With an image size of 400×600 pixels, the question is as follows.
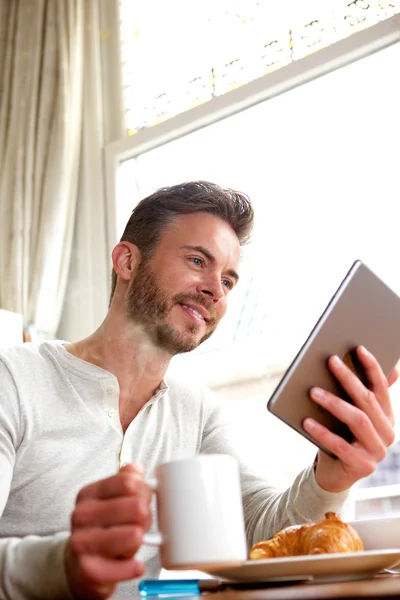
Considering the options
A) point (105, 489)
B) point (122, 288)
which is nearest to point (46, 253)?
point (122, 288)

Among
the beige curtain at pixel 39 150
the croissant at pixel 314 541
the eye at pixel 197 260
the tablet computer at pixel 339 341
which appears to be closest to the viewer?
the croissant at pixel 314 541

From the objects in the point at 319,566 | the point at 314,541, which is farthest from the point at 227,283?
the point at 319,566

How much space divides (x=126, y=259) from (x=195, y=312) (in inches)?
10.5

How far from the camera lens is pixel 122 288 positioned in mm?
1719

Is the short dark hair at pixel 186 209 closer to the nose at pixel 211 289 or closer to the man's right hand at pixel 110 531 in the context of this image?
the nose at pixel 211 289

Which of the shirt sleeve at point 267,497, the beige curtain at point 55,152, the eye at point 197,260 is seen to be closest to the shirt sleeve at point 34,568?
the shirt sleeve at point 267,497

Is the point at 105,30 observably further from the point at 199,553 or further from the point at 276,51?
the point at 199,553

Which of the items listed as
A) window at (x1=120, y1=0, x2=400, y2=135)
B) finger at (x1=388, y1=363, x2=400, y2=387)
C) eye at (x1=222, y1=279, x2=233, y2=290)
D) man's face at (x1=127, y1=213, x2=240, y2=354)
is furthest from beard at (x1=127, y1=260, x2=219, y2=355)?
window at (x1=120, y1=0, x2=400, y2=135)

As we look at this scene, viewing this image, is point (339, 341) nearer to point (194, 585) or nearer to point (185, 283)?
point (194, 585)

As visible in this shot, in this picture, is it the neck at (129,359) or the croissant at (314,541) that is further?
the neck at (129,359)

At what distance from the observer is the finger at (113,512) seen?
626 mm

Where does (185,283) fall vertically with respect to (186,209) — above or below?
below

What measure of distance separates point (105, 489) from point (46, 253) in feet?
6.46

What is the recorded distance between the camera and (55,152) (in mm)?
2645
